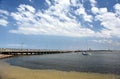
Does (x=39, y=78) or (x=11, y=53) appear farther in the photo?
(x=11, y=53)

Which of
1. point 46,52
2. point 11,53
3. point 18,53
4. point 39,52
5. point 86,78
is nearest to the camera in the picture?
point 86,78

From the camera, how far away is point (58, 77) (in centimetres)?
2666

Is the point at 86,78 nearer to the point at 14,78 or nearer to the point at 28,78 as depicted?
the point at 28,78

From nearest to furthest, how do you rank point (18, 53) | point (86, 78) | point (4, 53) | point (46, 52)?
point (86, 78), point (4, 53), point (18, 53), point (46, 52)

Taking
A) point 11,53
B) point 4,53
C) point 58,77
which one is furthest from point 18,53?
point 58,77

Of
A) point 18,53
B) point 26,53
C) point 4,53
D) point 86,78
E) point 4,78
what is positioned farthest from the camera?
point 26,53

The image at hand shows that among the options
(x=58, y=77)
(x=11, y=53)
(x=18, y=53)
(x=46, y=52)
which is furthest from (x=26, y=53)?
(x=58, y=77)

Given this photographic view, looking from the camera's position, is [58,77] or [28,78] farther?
[58,77]

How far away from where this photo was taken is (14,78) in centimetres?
2456

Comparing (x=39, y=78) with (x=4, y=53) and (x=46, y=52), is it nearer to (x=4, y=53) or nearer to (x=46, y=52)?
(x=4, y=53)

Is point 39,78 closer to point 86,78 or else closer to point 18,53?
point 86,78

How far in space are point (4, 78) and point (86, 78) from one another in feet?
33.3

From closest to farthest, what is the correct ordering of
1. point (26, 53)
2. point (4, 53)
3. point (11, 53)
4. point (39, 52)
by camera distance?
1. point (4, 53)
2. point (11, 53)
3. point (26, 53)
4. point (39, 52)

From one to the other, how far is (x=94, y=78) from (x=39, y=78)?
7.10 m
